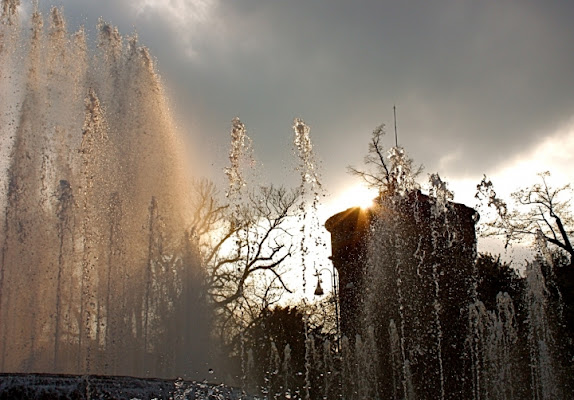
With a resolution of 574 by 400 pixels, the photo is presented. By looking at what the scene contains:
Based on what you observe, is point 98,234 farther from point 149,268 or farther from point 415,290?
point 415,290

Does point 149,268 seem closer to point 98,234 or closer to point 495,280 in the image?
point 98,234

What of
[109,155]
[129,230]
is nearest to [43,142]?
[109,155]

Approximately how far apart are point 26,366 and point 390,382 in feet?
25.9

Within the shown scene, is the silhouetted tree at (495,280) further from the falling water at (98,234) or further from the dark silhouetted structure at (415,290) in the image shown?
the falling water at (98,234)

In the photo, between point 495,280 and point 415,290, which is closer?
point 415,290

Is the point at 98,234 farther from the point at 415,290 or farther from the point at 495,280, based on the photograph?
the point at 495,280

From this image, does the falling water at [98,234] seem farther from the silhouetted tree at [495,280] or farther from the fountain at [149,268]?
the silhouetted tree at [495,280]

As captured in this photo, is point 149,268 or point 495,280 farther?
point 495,280

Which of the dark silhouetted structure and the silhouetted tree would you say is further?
the silhouetted tree

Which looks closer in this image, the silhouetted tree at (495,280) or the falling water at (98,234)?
the falling water at (98,234)

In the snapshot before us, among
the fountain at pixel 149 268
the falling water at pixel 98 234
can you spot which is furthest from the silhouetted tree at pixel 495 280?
the falling water at pixel 98 234

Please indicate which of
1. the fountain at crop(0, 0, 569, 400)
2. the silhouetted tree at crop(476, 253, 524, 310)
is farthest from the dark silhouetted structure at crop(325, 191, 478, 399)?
the silhouetted tree at crop(476, 253, 524, 310)

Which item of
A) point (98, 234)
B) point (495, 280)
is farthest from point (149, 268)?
point (495, 280)

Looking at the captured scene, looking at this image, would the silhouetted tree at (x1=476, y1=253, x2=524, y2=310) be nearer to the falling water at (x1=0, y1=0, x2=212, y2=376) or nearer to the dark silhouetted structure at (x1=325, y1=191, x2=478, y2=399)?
the dark silhouetted structure at (x1=325, y1=191, x2=478, y2=399)
